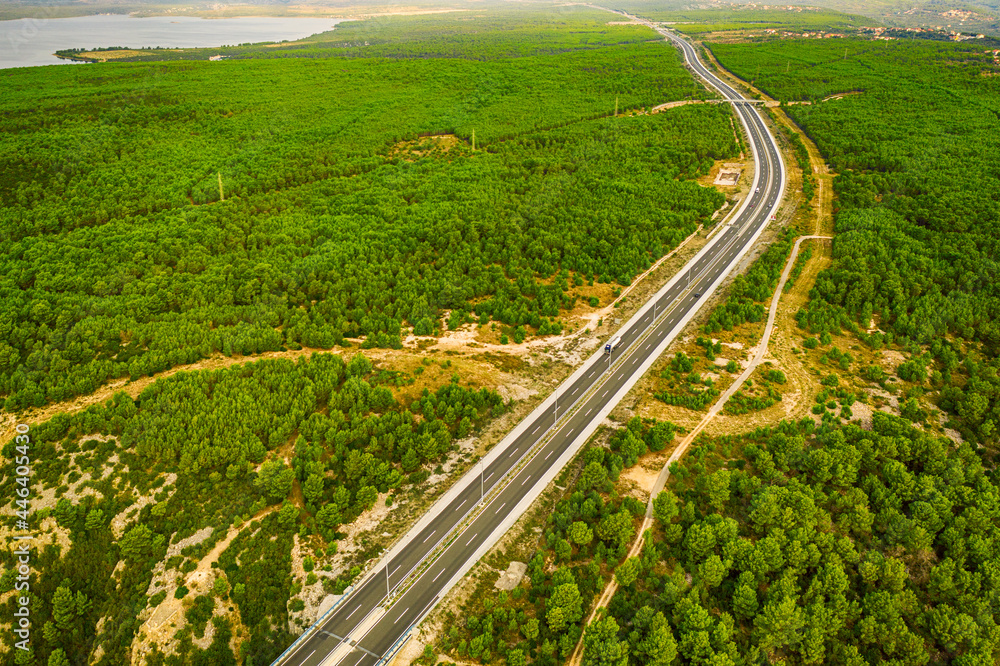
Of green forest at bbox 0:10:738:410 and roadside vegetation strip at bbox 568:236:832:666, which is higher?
green forest at bbox 0:10:738:410

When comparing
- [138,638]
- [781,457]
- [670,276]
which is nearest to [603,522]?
[781,457]

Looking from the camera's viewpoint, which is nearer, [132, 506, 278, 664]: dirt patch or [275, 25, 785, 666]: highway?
[132, 506, 278, 664]: dirt patch

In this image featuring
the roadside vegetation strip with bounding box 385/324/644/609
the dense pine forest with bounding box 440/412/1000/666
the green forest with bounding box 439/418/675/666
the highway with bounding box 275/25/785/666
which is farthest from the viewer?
the roadside vegetation strip with bounding box 385/324/644/609

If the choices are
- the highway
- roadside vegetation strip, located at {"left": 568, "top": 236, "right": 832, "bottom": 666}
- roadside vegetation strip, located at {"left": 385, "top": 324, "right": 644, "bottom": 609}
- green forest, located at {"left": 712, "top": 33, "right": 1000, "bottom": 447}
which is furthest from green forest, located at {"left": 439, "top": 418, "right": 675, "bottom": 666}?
green forest, located at {"left": 712, "top": 33, "right": 1000, "bottom": 447}

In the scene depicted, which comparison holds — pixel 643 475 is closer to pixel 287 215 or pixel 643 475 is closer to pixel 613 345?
pixel 613 345

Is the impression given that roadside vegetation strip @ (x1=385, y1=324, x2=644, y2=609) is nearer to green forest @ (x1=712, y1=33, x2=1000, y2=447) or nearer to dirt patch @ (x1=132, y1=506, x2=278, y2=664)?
dirt patch @ (x1=132, y1=506, x2=278, y2=664)

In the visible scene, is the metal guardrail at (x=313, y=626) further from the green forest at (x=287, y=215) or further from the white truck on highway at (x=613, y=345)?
the white truck on highway at (x=613, y=345)

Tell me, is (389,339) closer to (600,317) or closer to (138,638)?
(600,317)
